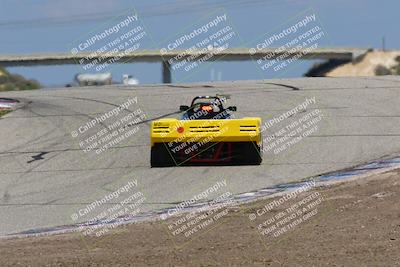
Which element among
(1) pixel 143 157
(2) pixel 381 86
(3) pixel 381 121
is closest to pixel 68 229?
(1) pixel 143 157

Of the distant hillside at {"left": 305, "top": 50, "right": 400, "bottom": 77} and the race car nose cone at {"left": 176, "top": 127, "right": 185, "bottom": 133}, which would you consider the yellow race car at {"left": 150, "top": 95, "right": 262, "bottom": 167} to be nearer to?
the race car nose cone at {"left": 176, "top": 127, "right": 185, "bottom": 133}

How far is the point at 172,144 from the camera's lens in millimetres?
17219

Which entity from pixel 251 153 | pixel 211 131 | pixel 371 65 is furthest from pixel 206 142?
pixel 371 65

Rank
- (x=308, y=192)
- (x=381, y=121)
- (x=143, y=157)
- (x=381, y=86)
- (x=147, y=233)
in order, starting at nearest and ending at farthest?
(x=147, y=233) → (x=308, y=192) → (x=143, y=157) → (x=381, y=121) → (x=381, y=86)

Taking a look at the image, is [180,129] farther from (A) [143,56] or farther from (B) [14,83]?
(A) [143,56]

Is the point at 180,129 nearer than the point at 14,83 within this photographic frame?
Yes

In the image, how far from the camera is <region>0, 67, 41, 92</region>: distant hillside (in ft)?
238

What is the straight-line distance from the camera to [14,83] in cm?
7662

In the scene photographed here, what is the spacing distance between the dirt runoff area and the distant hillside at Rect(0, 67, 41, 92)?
199 feet

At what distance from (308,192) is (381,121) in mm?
9692

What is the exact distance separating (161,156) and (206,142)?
36.4 inches

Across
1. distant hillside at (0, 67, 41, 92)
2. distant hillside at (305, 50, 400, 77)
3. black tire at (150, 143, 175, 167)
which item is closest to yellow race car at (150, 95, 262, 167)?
black tire at (150, 143, 175, 167)

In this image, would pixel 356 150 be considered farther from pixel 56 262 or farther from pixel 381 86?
pixel 381 86

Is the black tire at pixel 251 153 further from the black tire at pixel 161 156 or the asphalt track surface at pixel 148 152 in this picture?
the black tire at pixel 161 156
